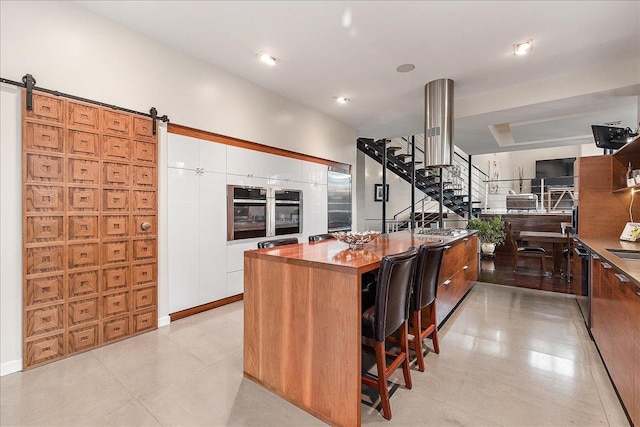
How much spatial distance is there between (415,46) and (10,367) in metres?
4.47

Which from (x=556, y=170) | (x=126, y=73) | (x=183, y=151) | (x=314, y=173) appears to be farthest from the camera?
(x=556, y=170)

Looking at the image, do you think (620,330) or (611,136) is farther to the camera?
(611,136)

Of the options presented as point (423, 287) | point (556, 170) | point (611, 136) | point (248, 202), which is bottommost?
point (423, 287)

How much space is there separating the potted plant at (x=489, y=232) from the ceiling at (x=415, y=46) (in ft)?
6.55

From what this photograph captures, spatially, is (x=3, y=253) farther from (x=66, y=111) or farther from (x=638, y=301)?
(x=638, y=301)

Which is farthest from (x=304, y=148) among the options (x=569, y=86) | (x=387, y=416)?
(x=387, y=416)

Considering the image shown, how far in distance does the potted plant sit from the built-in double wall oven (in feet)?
11.3

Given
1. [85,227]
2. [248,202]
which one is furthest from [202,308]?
[85,227]

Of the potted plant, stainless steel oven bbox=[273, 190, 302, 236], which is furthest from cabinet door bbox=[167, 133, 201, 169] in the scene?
the potted plant

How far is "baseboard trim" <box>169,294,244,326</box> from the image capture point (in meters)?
3.33

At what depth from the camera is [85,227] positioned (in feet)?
8.48

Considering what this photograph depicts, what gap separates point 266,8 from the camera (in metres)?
2.63

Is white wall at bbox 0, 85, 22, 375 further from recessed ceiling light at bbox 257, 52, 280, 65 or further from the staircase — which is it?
the staircase

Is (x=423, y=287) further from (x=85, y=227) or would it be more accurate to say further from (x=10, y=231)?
(x=10, y=231)
